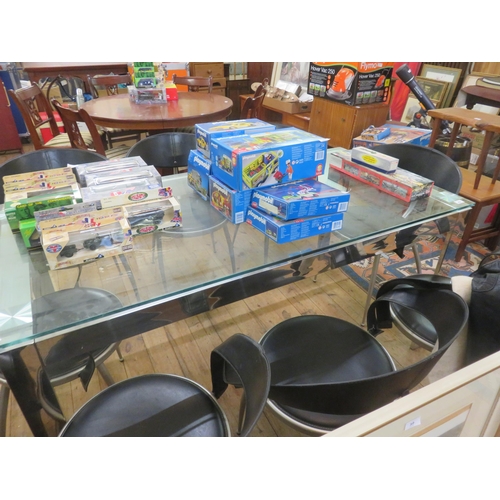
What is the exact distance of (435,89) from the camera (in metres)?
3.23

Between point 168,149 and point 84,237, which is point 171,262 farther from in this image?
point 168,149

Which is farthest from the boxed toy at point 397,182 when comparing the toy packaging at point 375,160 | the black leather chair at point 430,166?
the black leather chair at point 430,166

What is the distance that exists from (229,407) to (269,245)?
0.72m

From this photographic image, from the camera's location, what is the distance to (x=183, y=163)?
1.85 meters

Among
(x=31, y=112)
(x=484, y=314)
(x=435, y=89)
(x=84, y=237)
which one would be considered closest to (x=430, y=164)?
(x=484, y=314)

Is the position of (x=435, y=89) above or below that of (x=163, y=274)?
above

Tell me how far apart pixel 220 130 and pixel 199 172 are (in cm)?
17

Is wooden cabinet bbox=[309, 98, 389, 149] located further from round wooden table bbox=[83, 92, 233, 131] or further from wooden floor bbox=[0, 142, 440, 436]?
wooden floor bbox=[0, 142, 440, 436]

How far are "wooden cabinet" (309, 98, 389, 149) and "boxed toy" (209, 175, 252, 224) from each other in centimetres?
196

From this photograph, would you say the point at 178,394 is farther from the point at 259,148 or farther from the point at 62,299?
the point at 259,148

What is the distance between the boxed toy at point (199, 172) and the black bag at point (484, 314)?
90cm

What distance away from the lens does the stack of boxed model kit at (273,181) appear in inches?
42.1

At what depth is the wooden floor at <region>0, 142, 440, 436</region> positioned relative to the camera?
1440 millimetres

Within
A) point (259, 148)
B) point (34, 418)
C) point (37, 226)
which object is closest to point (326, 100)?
point (259, 148)
